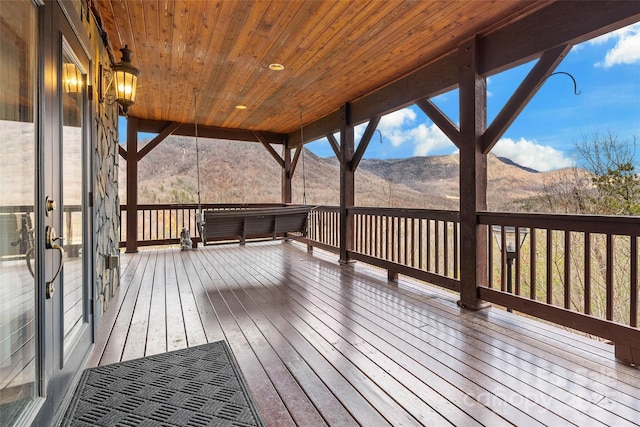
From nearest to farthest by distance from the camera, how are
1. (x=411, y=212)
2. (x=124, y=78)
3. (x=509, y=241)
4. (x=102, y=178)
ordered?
(x=102, y=178)
(x=124, y=78)
(x=509, y=241)
(x=411, y=212)

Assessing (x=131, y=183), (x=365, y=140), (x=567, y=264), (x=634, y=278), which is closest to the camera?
(x=634, y=278)

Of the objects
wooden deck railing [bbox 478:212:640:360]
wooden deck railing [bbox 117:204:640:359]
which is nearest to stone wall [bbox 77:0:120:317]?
wooden deck railing [bbox 117:204:640:359]

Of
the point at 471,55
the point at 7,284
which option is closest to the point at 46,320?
the point at 7,284

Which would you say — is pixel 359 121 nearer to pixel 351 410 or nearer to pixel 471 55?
pixel 471 55

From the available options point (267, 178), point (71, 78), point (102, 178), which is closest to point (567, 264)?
point (71, 78)

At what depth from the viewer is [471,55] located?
3156mm

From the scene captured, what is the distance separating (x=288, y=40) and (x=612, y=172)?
468 centimetres

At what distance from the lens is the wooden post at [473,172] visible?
10.4 ft

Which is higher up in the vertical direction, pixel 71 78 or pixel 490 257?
pixel 71 78

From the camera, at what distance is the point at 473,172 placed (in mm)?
3180

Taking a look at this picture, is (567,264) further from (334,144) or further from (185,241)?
(185,241)

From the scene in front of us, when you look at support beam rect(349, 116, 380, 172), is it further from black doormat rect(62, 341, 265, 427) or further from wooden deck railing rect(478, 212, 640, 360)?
black doormat rect(62, 341, 265, 427)

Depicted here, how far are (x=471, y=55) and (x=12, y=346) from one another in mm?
3859

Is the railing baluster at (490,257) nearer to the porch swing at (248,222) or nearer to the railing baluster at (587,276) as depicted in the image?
the railing baluster at (587,276)
